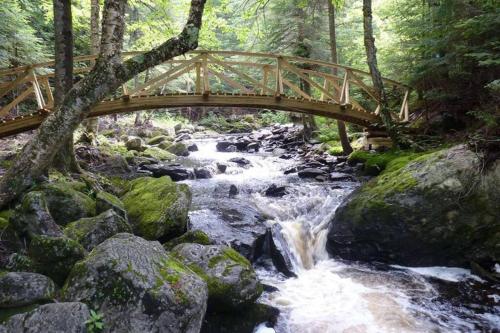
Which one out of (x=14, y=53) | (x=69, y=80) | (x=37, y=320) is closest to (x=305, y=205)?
(x=69, y=80)

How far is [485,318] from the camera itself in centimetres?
491

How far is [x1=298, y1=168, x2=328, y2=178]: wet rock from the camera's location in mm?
10988

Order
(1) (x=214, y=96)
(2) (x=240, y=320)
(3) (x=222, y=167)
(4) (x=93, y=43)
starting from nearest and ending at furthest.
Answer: (2) (x=240, y=320) → (1) (x=214, y=96) → (4) (x=93, y=43) → (3) (x=222, y=167)

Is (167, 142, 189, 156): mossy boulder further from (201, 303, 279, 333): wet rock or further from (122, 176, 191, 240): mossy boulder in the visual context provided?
(201, 303, 279, 333): wet rock

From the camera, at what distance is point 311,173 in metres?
11.1

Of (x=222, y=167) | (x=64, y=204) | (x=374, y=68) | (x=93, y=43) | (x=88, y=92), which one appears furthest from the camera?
(x=222, y=167)

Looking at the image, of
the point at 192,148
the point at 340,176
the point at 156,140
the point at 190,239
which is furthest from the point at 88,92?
the point at 156,140

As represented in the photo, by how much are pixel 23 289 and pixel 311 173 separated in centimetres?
849

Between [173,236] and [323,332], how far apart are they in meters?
2.58

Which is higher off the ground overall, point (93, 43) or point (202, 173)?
point (93, 43)

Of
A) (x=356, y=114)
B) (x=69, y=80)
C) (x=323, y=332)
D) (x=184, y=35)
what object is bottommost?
(x=323, y=332)

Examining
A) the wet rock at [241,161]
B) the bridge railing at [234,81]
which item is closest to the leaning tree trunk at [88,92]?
the bridge railing at [234,81]

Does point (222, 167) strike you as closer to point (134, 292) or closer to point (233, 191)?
point (233, 191)

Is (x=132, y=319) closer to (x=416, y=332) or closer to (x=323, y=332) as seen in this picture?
(x=323, y=332)
